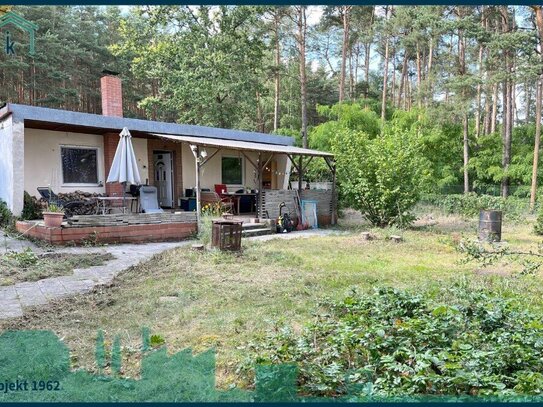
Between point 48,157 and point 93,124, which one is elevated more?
point 93,124

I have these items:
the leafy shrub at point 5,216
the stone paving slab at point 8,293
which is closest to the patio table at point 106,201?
the leafy shrub at point 5,216

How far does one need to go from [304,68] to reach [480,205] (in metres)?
11.9

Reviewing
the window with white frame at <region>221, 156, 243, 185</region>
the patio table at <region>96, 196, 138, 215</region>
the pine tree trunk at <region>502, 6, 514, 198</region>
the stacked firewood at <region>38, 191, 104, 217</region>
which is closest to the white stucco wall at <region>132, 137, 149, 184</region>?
the patio table at <region>96, 196, 138, 215</region>

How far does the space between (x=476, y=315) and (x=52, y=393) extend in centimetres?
330

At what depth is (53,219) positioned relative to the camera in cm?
896

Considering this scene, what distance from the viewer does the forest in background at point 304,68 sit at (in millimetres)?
20859

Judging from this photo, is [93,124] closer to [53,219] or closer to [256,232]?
[53,219]

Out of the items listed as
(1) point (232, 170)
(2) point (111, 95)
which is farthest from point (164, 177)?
(2) point (111, 95)

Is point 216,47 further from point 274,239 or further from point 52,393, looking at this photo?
point 52,393

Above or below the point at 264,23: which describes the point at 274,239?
below

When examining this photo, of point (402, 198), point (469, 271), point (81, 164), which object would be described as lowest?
point (469, 271)

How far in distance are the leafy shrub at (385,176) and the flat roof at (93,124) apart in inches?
175

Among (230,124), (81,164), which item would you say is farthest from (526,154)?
(81,164)

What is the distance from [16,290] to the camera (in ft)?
18.3
